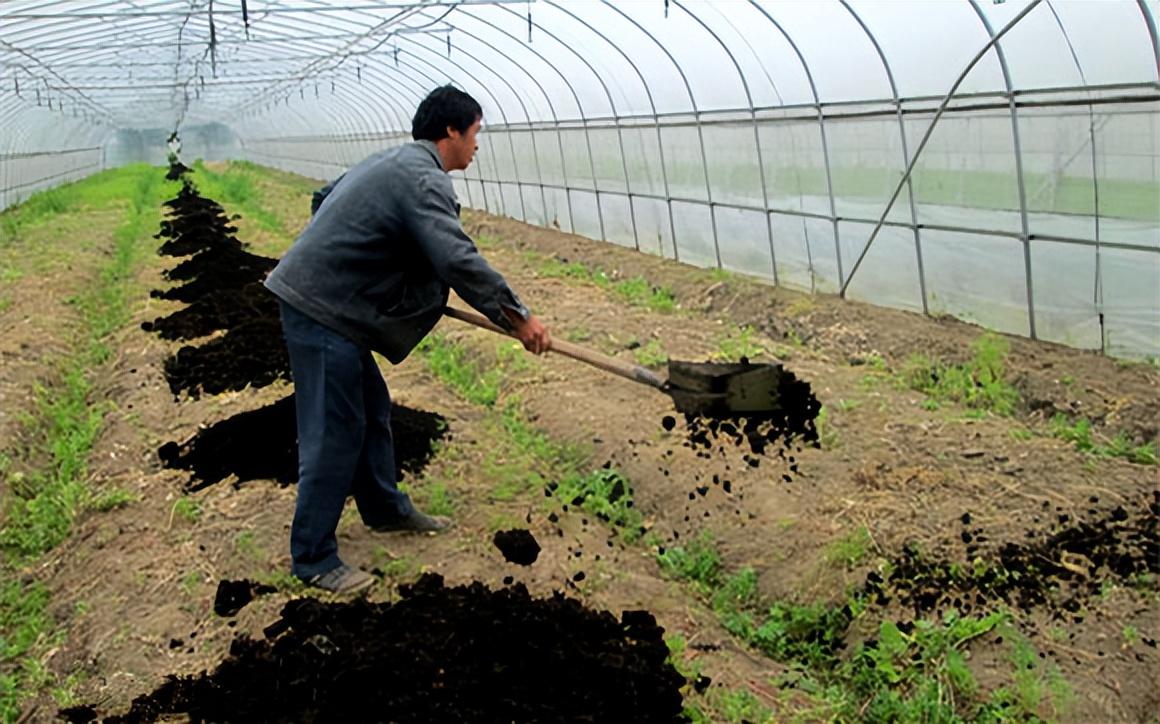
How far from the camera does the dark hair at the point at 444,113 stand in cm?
424

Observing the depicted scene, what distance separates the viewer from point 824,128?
10016 millimetres

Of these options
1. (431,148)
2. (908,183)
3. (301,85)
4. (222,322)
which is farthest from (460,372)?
(301,85)

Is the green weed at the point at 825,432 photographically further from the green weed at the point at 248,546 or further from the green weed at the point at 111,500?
the green weed at the point at 111,500

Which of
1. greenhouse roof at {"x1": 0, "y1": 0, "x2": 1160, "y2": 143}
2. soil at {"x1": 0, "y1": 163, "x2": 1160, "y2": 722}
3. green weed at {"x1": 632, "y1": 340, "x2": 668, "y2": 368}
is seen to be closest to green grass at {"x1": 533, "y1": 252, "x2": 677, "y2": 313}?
green weed at {"x1": 632, "y1": 340, "x2": 668, "y2": 368}

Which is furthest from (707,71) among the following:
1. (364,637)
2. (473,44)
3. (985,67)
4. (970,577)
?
(364,637)

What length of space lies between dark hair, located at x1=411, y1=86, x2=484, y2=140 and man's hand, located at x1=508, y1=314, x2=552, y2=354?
84cm

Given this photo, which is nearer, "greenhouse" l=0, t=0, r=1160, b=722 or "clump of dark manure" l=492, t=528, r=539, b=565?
"greenhouse" l=0, t=0, r=1160, b=722

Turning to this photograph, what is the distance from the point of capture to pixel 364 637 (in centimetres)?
381

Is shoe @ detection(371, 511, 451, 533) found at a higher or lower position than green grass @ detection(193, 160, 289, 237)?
lower

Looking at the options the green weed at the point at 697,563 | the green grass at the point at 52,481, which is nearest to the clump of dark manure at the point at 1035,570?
the green weed at the point at 697,563

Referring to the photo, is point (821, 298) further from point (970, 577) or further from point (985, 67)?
point (970, 577)

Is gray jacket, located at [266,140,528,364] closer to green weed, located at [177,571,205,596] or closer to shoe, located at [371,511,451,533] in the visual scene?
shoe, located at [371,511,451,533]

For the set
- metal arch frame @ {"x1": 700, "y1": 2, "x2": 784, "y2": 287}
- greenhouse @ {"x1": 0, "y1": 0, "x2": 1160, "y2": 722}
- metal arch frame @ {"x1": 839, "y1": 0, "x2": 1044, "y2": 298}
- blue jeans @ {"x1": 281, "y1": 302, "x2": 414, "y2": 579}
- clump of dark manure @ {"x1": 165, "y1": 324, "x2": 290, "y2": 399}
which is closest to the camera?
greenhouse @ {"x1": 0, "y1": 0, "x2": 1160, "y2": 722}

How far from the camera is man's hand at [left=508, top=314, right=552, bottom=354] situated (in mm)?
4258
